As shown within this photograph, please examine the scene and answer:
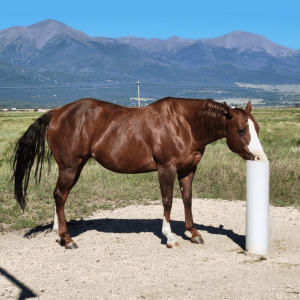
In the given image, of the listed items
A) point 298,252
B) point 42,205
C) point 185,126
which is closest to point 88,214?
point 42,205

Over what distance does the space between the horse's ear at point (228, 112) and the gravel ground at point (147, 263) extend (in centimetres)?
199

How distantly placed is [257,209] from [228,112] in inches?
57.1

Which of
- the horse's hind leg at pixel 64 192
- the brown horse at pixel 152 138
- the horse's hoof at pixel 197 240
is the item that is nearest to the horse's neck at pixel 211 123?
the brown horse at pixel 152 138

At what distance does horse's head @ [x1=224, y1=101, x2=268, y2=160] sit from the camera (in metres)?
5.81

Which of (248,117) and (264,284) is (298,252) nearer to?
(264,284)

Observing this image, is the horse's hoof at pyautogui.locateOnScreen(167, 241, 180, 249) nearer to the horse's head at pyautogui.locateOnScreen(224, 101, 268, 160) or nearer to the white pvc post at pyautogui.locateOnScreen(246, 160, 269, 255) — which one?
the white pvc post at pyautogui.locateOnScreen(246, 160, 269, 255)

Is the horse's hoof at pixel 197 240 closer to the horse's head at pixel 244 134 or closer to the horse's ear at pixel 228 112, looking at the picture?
the horse's head at pixel 244 134

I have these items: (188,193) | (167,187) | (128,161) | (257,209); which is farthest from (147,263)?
(257,209)

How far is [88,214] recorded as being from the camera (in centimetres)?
894

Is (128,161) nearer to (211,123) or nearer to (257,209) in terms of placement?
(211,123)

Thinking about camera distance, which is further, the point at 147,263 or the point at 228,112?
the point at 228,112

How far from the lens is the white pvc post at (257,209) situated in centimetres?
597

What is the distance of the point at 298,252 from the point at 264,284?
1.50m

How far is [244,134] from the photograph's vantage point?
19.2 feet
